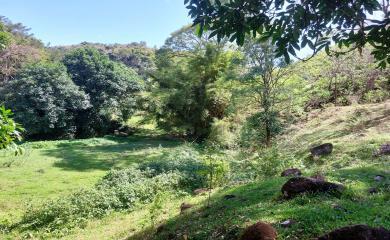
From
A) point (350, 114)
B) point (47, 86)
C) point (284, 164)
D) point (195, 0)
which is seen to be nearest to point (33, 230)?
point (284, 164)

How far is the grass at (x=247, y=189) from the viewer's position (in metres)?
5.47

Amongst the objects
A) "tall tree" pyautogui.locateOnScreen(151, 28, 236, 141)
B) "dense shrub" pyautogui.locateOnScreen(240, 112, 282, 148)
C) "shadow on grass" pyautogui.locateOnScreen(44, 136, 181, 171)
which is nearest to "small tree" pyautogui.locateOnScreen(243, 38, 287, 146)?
"dense shrub" pyautogui.locateOnScreen(240, 112, 282, 148)

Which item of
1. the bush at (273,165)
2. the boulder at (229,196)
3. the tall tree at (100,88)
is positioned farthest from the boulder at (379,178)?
the tall tree at (100,88)

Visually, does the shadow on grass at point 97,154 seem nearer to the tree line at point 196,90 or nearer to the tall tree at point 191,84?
the tall tree at point 191,84

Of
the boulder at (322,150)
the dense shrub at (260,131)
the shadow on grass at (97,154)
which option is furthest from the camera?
the dense shrub at (260,131)

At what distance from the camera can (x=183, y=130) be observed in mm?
28297

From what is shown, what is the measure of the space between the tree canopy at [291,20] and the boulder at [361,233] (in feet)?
6.06

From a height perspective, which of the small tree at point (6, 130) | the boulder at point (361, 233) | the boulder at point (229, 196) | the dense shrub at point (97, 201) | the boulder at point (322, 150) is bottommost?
the dense shrub at point (97, 201)

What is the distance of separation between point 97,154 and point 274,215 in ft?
59.2

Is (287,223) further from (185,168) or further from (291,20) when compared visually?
(185,168)

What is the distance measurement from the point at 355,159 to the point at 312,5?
26.6 ft

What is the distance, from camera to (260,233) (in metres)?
4.48

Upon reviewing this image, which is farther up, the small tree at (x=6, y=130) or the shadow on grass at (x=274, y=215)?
the small tree at (x=6, y=130)

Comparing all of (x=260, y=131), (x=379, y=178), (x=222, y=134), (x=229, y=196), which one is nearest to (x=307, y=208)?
(x=229, y=196)
